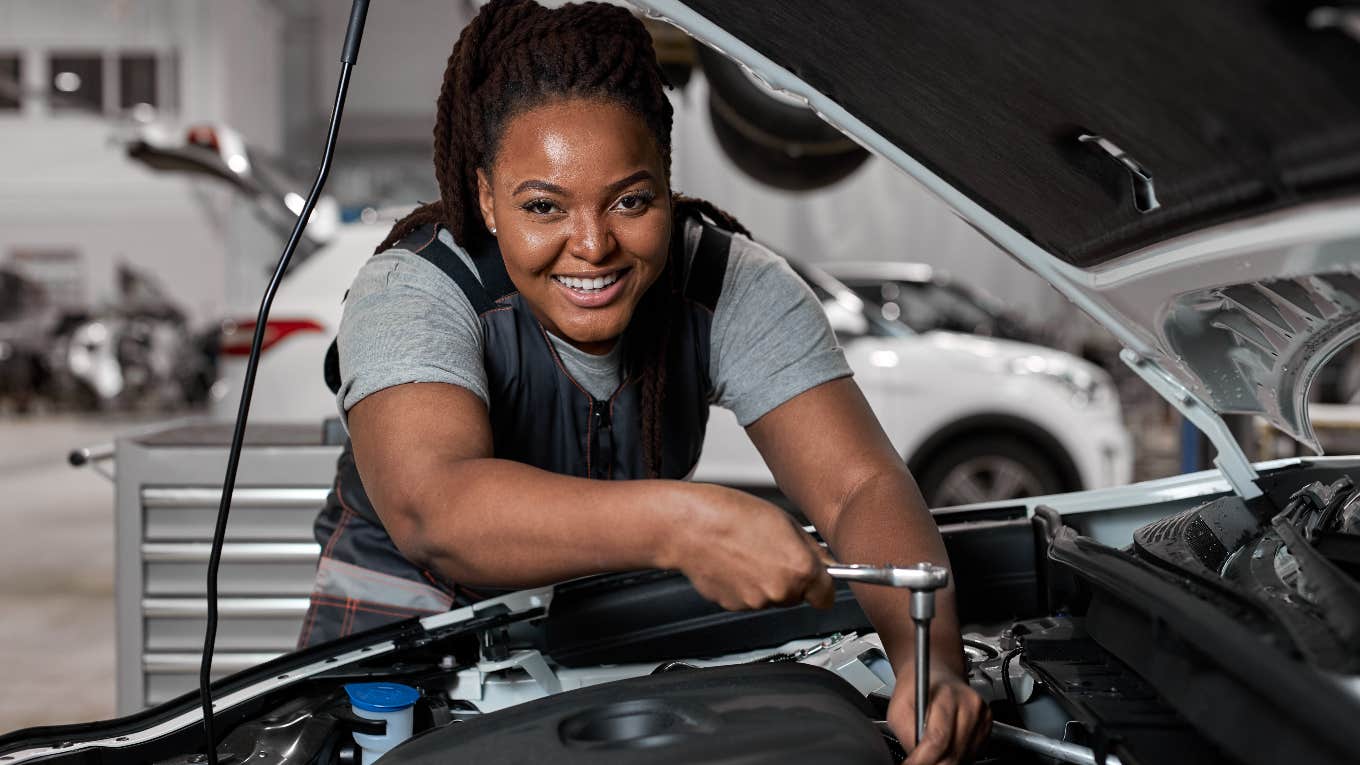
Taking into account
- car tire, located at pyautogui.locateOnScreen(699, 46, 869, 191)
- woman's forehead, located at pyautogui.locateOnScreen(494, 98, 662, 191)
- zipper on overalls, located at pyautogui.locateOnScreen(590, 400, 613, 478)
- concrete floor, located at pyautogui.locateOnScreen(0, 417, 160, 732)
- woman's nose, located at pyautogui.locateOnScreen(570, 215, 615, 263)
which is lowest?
concrete floor, located at pyautogui.locateOnScreen(0, 417, 160, 732)

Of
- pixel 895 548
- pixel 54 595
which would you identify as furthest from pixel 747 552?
pixel 54 595

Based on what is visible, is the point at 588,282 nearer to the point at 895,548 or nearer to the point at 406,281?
the point at 406,281

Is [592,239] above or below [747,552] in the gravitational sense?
above

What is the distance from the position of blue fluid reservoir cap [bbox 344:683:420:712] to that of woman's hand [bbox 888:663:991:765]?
0.45 m

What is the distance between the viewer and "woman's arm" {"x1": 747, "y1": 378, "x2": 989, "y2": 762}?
898mm

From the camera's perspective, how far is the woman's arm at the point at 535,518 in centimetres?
79

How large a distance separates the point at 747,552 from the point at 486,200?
582 millimetres

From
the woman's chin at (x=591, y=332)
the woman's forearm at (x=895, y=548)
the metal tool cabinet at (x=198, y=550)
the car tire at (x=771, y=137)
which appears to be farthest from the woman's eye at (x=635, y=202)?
the car tire at (x=771, y=137)

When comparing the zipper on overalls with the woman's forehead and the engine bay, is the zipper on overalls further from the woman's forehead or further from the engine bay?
the woman's forehead

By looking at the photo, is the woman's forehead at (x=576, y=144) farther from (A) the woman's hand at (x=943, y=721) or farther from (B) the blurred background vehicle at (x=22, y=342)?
(B) the blurred background vehicle at (x=22, y=342)

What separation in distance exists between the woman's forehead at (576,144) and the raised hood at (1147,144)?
11cm

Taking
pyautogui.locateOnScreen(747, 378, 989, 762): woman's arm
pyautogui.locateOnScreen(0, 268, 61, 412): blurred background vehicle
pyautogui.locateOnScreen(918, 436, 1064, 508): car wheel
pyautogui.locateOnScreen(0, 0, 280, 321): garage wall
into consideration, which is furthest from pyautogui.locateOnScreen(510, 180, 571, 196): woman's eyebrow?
pyautogui.locateOnScreen(0, 0, 280, 321): garage wall

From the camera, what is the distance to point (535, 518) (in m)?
0.88

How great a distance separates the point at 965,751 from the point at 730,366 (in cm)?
58
